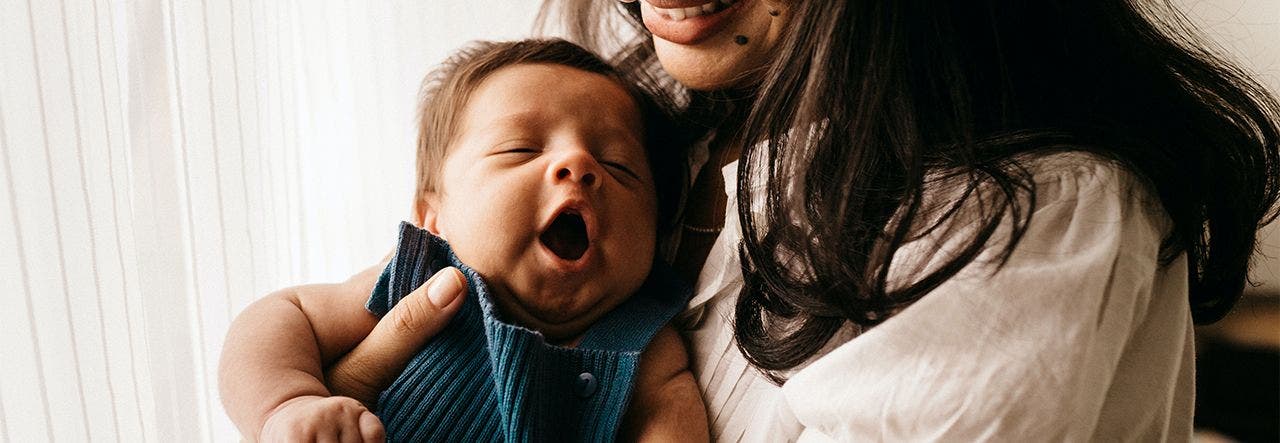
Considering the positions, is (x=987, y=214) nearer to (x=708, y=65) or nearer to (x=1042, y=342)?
(x=1042, y=342)

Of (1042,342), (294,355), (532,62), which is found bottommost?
(294,355)

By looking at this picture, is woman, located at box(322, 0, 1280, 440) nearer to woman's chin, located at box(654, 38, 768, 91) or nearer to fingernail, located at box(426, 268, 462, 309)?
woman's chin, located at box(654, 38, 768, 91)

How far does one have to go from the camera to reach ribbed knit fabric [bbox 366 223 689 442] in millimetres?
831

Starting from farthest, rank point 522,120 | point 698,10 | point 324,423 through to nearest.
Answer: point 522,120, point 698,10, point 324,423

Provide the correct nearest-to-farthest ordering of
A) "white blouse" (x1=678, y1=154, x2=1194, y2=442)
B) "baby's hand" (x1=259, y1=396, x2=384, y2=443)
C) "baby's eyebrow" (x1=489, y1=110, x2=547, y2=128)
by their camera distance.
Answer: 1. "white blouse" (x1=678, y1=154, x2=1194, y2=442)
2. "baby's hand" (x1=259, y1=396, x2=384, y2=443)
3. "baby's eyebrow" (x1=489, y1=110, x2=547, y2=128)

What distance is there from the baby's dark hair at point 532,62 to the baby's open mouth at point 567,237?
0.14 m

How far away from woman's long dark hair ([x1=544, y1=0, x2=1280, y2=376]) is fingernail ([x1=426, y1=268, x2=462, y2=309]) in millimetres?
291

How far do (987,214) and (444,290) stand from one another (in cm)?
50

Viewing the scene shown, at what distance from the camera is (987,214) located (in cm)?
63

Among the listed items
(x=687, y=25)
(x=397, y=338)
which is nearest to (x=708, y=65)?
(x=687, y=25)

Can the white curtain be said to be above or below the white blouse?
below

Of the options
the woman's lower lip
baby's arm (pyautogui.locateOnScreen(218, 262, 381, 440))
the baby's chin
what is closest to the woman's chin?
the woman's lower lip

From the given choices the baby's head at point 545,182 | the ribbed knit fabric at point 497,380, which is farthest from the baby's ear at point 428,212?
the ribbed knit fabric at point 497,380

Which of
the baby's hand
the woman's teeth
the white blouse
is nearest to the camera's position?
the white blouse
